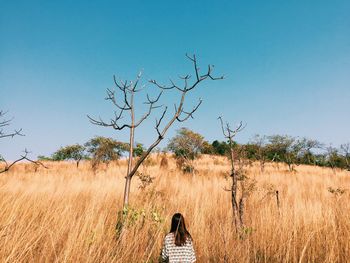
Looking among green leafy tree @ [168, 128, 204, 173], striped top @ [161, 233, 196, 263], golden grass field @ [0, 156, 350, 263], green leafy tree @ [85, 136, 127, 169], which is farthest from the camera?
green leafy tree @ [168, 128, 204, 173]

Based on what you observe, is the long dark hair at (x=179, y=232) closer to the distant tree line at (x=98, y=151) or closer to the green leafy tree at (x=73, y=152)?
the distant tree line at (x=98, y=151)

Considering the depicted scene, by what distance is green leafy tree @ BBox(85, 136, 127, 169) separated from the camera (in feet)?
64.8

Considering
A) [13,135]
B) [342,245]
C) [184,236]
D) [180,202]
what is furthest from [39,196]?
[342,245]

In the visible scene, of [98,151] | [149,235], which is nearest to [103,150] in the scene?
[98,151]

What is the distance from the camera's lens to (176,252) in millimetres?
2910

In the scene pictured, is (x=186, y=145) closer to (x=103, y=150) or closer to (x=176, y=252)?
(x=103, y=150)

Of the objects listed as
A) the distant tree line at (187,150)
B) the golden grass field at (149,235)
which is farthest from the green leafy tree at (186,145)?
the golden grass field at (149,235)

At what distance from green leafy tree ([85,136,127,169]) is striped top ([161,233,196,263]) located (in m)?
16.6

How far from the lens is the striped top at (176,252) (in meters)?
2.92

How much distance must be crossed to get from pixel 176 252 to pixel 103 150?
60.7 feet

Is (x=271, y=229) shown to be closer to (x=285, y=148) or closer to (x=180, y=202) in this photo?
(x=180, y=202)

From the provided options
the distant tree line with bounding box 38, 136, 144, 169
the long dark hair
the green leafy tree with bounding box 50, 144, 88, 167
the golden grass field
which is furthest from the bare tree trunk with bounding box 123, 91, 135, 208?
the green leafy tree with bounding box 50, 144, 88, 167

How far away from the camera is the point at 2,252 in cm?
231

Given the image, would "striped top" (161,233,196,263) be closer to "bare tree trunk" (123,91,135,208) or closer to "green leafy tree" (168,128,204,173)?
"bare tree trunk" (123,91,135,208)
